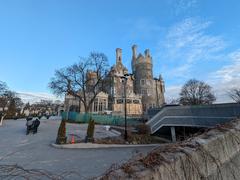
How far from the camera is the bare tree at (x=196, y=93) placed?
52.5 m

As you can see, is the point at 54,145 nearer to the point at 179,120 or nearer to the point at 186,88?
the point at 179,120

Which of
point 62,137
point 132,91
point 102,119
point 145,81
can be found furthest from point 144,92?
point 62,137

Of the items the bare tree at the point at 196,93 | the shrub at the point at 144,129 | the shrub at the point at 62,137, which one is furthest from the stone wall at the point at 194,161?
the bare tree at the point at 196,93

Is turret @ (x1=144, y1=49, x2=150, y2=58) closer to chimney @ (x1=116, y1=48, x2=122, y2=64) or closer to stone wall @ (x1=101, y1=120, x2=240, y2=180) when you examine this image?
chimney @ (x1=116, y1=48, x2=122, y2=64)

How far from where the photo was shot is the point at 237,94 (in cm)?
4416

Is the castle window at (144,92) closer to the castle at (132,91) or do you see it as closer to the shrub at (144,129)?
the castle at (132,91)

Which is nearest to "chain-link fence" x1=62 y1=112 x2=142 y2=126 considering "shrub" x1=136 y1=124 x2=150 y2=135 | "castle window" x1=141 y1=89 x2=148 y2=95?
"shrub" x1=136 y1=124 x2=150 y2=135

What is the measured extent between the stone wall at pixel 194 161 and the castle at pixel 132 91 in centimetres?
4518

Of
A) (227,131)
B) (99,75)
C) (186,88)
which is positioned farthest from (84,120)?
(186,88)

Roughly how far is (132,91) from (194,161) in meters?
54.4

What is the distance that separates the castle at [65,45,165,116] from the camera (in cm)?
4915

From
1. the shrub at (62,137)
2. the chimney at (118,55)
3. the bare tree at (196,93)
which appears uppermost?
the chimney at (118,55)

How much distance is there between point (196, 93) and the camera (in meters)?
54.4

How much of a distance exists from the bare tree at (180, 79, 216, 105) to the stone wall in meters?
53.9
